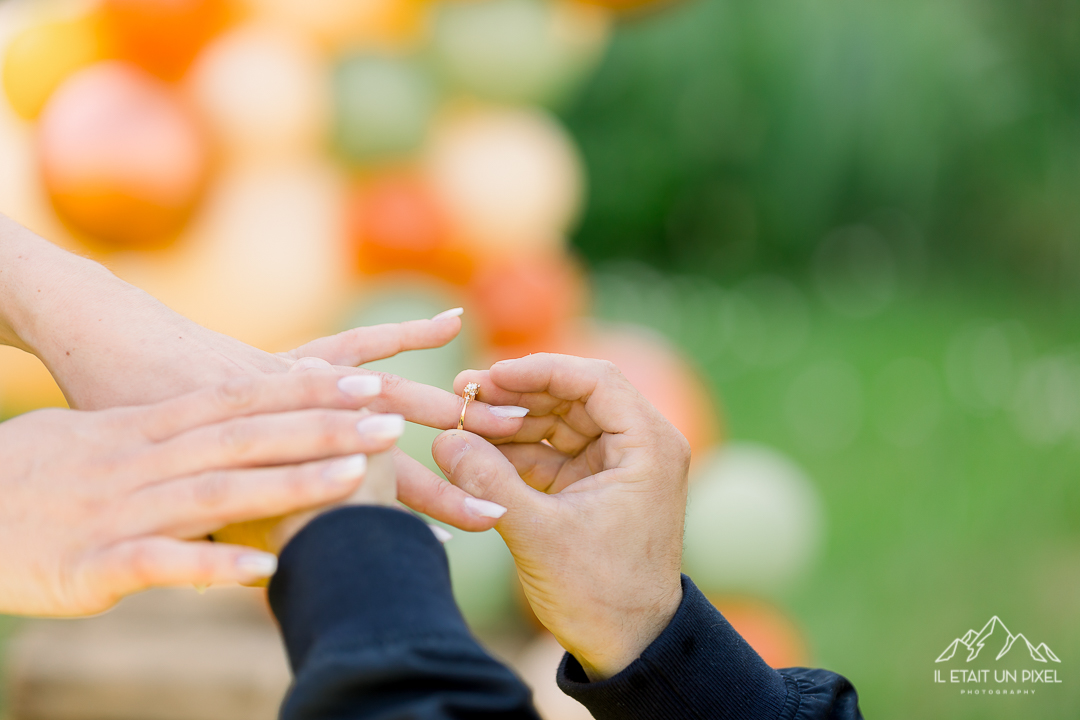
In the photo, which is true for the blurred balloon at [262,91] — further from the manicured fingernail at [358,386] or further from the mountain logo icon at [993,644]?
the mountain logo icon at [993,644]

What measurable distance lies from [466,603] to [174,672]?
20.6 inches

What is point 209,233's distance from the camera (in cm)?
163

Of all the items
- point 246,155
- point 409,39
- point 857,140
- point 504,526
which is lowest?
point 504,526

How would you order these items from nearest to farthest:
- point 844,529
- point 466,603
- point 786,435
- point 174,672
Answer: point 174,672
point 466,603
point 844,529
point 786,435

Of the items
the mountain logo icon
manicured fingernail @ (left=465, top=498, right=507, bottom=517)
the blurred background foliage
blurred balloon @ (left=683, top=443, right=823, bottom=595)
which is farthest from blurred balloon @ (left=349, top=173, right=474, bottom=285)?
the blurred background foliage

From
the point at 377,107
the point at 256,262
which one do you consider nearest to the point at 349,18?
the point at 377,107

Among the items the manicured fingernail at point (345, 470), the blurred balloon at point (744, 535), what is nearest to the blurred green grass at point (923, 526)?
the blurred balloon at point (744, 535)

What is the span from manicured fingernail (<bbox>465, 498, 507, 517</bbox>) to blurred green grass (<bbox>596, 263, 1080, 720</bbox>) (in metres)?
1.28

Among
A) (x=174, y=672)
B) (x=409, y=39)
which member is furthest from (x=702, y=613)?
(x=409, y=39)

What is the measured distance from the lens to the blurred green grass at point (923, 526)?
1800mm

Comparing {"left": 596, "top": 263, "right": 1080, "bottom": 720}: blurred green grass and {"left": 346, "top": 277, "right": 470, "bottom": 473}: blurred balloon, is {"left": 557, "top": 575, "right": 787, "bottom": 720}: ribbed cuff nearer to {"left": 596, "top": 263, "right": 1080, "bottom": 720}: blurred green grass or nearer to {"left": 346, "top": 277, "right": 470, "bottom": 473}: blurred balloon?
{"left": 346, "top": 277, "right": 470, "bottom": 473}: blurred balloon

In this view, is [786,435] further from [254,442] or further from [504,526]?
[254,442]

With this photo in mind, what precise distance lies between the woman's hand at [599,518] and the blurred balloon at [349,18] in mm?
1140

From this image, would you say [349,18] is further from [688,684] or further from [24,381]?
[688,684]
